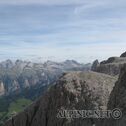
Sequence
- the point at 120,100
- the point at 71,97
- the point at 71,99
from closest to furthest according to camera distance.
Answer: the point at 120,100 < the point at 71,99 < the point at 71,97

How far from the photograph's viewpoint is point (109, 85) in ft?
201

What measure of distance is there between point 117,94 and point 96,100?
2161cm

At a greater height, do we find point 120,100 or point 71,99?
point 120,100

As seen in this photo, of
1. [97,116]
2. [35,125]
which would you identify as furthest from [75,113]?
[35,125]

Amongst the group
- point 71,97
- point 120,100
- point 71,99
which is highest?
point 120,100

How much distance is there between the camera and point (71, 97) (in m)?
60.3

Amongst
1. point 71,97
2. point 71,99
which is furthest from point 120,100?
point 71,97

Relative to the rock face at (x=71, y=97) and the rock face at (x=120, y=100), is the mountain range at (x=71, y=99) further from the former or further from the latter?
the rock face at (x=120, y=100)

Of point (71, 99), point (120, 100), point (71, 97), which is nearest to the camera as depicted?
point (120, 100)

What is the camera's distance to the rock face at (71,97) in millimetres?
57875

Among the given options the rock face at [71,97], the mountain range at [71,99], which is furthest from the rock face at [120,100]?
the rock face at [71,97]

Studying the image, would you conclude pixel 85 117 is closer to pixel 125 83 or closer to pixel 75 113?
pixel 75 113

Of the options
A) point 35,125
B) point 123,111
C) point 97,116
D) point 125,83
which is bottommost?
point 35,125

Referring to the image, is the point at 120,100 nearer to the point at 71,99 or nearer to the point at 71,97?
the point at 71,99
